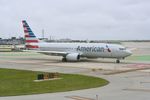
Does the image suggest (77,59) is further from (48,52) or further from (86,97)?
(86,97)

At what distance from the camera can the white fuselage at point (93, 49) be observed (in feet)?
169

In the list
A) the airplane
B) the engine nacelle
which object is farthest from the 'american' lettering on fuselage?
the engine nacelle

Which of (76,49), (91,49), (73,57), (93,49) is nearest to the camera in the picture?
(93,49)

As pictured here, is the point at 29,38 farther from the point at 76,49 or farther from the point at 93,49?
the point at 93,49

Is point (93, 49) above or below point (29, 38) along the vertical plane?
below

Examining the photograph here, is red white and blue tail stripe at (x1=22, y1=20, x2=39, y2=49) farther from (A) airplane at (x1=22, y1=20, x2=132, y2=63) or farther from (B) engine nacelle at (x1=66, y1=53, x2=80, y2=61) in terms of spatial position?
(B) engine nacelle at (x1=66, y1=53, x2=80, y2=61)

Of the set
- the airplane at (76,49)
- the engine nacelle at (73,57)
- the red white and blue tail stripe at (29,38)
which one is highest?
the red white and blue tail stripe at (29,38)

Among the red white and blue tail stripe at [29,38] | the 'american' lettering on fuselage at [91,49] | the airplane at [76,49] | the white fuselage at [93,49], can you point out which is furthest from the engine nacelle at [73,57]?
the red white and blue tail stripe at [29,38]

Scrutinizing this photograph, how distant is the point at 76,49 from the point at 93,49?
4.01m

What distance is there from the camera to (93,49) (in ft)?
176

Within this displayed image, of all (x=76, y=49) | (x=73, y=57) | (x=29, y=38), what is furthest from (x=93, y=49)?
(x=29, y=38)

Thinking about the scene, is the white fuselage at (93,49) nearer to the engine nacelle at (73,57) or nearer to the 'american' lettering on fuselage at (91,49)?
the 'american' lettering on fuselage at (91,49)

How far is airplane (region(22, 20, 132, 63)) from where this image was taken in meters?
51.7

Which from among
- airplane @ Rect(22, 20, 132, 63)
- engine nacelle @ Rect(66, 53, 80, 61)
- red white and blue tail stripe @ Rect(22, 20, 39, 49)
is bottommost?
engine nacelle @ Rect(66, 53, 80, 61)
